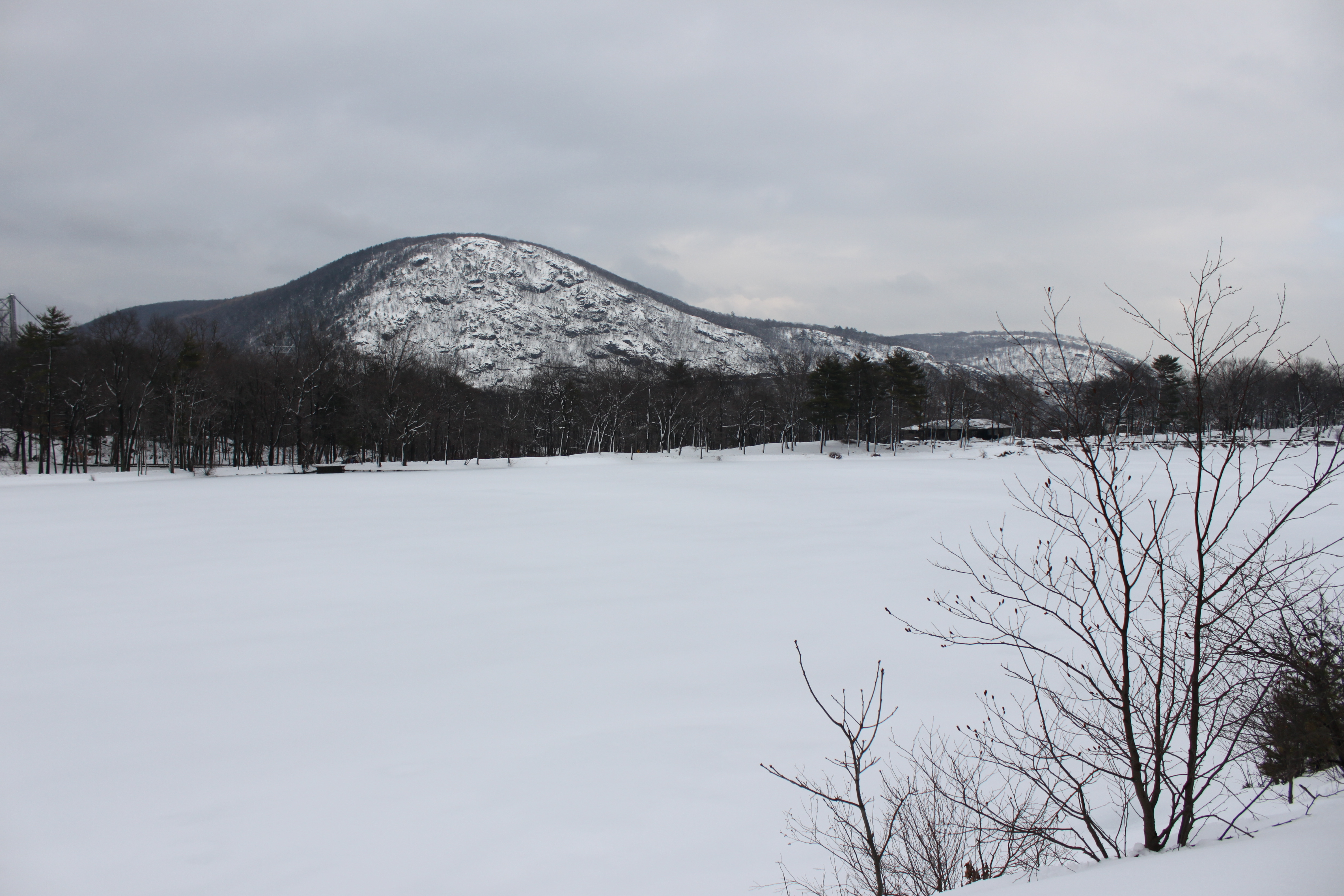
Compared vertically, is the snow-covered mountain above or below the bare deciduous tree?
above

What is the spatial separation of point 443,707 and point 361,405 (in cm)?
5022

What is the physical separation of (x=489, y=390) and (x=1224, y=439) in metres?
87.7

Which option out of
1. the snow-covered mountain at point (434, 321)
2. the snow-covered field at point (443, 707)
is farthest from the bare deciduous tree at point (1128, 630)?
the snow-covered mountain at point (434, 321)

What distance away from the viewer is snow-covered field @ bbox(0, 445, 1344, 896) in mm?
5363

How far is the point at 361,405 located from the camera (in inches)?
2060

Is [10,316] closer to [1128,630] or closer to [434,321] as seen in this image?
[1128,630]

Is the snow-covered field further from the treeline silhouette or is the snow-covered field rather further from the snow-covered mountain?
the snow-covered mountain

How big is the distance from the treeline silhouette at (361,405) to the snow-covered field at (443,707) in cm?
1407

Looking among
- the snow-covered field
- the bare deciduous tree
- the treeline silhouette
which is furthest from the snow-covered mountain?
the bare deciduous tree

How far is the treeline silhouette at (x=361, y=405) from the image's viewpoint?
44.1 m

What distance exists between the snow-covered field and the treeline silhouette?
14.1 meters

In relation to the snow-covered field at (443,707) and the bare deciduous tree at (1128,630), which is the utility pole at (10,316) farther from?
the bare deciduous tree at (1128,630)

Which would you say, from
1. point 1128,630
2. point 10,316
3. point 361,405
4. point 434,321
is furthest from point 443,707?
point 434,321

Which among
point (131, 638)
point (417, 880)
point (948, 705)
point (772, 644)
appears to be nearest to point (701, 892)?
point (417, 880)
